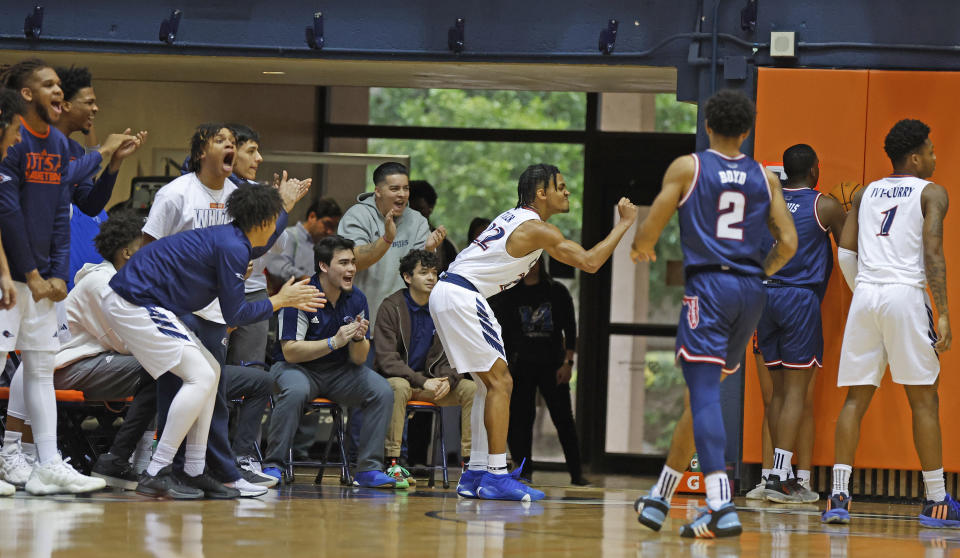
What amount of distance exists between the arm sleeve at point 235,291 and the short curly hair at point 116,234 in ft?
3.74

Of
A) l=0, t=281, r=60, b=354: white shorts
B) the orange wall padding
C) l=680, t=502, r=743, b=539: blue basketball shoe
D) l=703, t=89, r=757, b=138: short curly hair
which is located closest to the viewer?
l=680, t=502, r=743, b=539: blue basketball shoe

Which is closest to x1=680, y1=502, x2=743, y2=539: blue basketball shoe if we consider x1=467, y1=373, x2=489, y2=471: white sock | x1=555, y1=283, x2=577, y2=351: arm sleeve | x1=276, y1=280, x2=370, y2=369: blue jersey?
x1=467, y1=373, x2=489, y2=471: white sock

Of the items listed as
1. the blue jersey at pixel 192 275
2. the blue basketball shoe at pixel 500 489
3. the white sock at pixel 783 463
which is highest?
the blue jersey at pixel 192 275

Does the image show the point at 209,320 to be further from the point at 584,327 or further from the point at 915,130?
the point at 584,327

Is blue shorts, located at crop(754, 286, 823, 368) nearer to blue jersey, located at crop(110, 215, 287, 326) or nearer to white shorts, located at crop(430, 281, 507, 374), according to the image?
white shorts, located at crop(430, 281, 507, 374)

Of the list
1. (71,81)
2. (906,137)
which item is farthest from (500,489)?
(71,81)

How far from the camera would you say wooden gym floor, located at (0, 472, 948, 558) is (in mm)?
4785

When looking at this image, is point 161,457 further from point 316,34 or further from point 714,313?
point 316,34

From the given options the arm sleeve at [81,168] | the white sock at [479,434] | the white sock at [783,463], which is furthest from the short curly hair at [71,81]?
the white sock at [783,463]

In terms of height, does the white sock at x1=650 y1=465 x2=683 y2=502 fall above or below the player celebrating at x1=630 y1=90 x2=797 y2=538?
Answer: below

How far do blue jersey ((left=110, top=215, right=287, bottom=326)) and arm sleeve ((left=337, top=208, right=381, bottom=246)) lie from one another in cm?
215

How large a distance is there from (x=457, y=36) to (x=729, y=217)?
3.31 m

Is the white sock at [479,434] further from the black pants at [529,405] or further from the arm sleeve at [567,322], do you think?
the arm sleeve at [567,322]

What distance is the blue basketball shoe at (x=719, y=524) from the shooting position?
17.5ft
